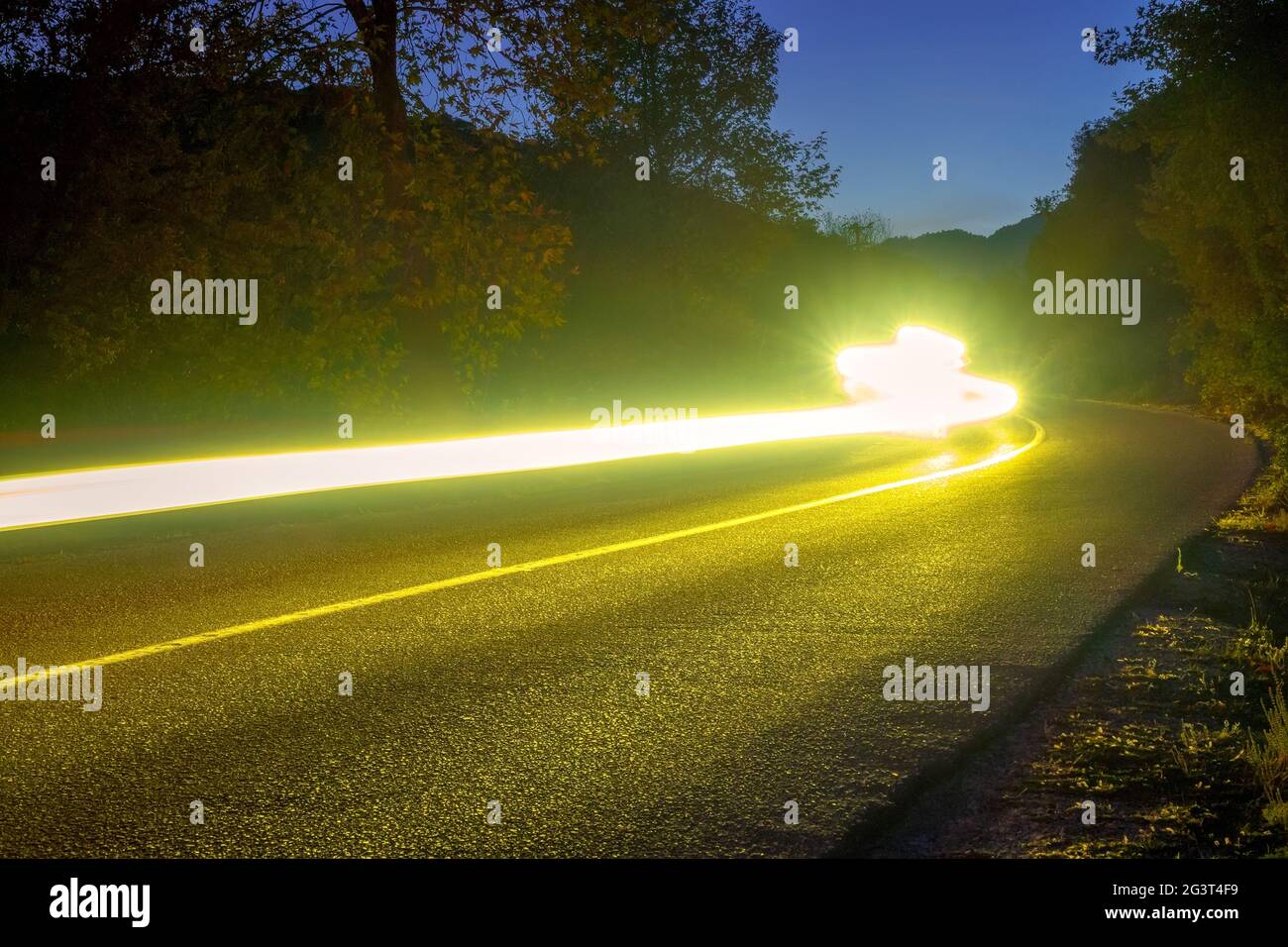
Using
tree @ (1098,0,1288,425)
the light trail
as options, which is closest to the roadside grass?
the light trail

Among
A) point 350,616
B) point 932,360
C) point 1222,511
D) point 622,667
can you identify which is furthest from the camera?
point 932,360

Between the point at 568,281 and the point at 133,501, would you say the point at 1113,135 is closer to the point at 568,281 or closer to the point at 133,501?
the point at 568,281

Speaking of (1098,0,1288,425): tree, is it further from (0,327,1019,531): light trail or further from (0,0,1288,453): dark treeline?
(0,327,1019,531): light trail

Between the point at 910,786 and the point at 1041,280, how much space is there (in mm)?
65512

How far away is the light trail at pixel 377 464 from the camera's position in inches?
426

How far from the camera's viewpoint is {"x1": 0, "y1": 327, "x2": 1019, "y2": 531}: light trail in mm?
10828

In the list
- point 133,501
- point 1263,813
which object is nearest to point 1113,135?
point 133,501

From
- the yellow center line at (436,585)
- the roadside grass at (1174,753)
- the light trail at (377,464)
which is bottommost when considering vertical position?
the roadside grass at (1174,753)

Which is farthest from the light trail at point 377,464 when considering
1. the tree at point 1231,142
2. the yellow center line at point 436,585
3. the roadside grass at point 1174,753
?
the roadside grass at point 1174,753

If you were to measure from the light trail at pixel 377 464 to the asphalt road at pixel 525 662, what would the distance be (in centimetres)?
37

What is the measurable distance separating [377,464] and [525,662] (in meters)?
8.32

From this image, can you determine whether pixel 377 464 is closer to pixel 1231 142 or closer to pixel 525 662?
pixel 525 662

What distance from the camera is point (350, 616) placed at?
7.99m

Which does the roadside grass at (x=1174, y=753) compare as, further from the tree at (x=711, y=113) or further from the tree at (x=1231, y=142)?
the tree at (x=711, y=113)
